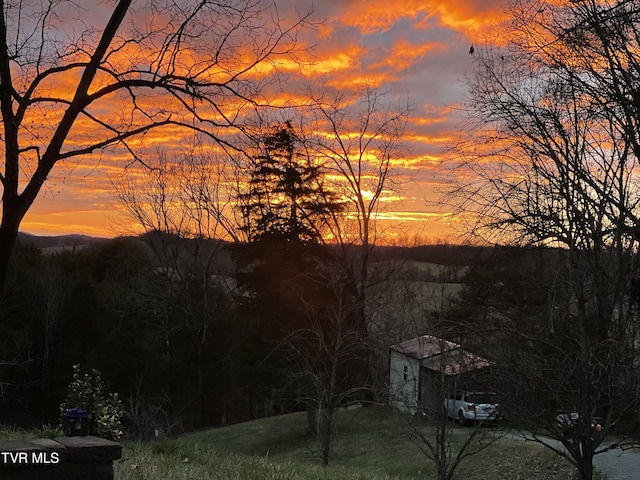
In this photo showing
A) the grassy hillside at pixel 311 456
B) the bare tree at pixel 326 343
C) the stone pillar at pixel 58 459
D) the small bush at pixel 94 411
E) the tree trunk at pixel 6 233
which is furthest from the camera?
the bare tree at pixel 326 343

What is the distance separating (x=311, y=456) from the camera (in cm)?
2841

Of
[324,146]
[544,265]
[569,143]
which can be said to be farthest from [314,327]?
[569,143]

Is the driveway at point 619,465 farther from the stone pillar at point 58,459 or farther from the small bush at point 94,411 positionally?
the stone pillar at point 58,459

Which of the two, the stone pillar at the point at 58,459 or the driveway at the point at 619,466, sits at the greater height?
the stone pillar at the point at 58,459

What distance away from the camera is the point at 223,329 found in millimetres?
40438

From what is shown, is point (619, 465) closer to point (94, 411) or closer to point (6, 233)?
point (94, 411)

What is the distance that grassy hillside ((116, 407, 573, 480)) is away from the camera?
7.60 meters

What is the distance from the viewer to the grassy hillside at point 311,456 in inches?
299

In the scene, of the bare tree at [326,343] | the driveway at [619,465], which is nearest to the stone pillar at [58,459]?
the driveway at [619,465]

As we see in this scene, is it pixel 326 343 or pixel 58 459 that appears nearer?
pixel 58 459

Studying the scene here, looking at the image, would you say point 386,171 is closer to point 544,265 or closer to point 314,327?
point 314,327

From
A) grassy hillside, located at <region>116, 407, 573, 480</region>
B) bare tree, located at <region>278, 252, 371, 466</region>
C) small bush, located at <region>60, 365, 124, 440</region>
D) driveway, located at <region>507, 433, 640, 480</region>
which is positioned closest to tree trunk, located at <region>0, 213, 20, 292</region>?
grassy hillside, located at <region>116, 407, 573, 480</region>

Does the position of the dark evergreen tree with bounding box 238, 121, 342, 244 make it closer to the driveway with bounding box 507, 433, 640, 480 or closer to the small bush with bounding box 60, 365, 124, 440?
the driveway with bounding box 507, 433, 640, 480

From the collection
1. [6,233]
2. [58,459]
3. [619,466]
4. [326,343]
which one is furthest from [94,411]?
[326,343]
